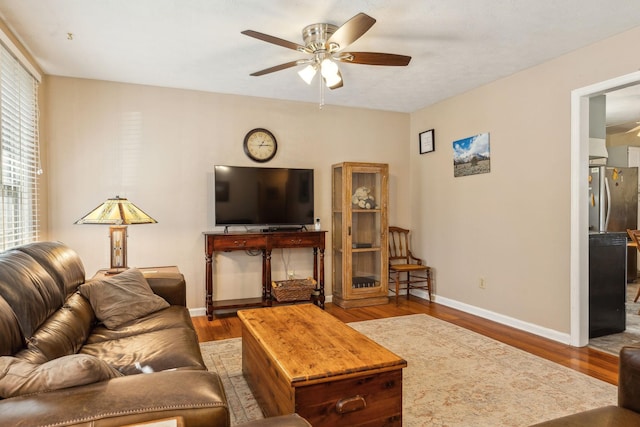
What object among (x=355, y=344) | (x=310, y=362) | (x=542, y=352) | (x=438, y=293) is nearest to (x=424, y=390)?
(x=355, y=344)

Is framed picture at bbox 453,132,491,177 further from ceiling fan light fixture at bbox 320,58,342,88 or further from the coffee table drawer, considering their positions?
the coffee table drawer

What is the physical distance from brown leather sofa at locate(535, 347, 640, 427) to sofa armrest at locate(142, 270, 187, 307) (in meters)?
2.50

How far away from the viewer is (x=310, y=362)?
6.03 ft

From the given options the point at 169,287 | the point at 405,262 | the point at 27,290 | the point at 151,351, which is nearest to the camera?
the point at 27,290

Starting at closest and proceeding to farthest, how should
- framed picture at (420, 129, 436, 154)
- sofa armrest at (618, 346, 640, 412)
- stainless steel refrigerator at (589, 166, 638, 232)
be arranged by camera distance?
sofa armrest at (618, 346, 640, 412) → stainless steel refrigerator at (589, 166, 638, 232) → framed picture at (420, 129, 436, 154)

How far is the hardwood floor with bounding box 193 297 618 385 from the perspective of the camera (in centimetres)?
288

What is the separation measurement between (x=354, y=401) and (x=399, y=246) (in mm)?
3650

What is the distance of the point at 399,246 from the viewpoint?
5.26 metres

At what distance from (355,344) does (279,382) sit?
442 millimetres

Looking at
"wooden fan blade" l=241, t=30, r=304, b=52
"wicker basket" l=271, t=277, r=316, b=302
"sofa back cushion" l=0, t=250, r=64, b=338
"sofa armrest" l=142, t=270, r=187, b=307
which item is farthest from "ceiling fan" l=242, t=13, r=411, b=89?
A: "wicker basket" l=271, t=277, r=316, b=302

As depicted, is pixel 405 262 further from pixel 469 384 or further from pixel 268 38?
pixel 268 38

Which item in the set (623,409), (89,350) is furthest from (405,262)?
(89,350)

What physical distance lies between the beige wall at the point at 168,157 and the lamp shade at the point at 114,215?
895mm

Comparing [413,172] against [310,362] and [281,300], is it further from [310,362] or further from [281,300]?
[310,362]
